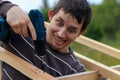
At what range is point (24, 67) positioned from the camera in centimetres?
155

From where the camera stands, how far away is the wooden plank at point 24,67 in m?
1.50

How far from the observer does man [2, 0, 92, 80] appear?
1.78 meters

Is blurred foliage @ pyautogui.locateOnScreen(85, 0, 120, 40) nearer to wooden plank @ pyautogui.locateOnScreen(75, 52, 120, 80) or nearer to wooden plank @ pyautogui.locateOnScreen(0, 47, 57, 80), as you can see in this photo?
wooden plank @ pyautogui.locateOnScreen(75, 52, 120, 80)

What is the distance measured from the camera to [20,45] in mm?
1785

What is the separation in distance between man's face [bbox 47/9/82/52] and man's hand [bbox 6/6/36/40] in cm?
29

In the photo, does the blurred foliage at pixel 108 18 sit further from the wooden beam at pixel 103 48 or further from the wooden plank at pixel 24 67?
the wooden plank at pixel 24 67

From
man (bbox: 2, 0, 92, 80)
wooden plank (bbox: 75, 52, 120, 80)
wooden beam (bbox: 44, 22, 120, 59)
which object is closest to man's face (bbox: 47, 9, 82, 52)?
man (bbox: 2, 0, 92, 80)

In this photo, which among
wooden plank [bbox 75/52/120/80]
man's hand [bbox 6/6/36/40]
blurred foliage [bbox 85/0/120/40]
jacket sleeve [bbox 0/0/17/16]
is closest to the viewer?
man's hand [bbox 6/6/36/40]

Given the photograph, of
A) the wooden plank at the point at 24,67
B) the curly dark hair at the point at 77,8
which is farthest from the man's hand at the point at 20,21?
the curly dark hair at the point at 77,8

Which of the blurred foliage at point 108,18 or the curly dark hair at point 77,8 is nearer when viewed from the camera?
the curly dark hair at point 77,8

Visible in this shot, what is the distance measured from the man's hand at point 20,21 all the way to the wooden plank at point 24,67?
109 millimetres

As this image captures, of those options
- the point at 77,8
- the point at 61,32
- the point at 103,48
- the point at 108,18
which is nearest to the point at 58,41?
the point at 61,32

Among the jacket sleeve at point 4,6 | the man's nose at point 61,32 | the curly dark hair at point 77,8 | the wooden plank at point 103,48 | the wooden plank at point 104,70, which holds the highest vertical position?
the jacket sleeve at point 4,6

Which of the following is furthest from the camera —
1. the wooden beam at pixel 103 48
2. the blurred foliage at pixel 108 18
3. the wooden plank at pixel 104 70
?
the blurred foliage at pixel 108 18
